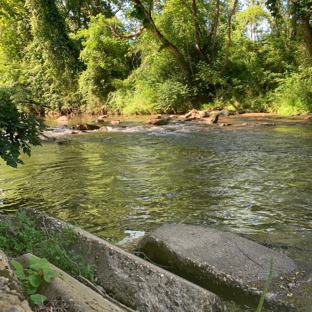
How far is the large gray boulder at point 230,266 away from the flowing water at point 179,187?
0.54m

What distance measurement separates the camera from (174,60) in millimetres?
25703

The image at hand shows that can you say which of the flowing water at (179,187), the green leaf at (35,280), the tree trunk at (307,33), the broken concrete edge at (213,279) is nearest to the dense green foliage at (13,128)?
the flowing water at (179,187)

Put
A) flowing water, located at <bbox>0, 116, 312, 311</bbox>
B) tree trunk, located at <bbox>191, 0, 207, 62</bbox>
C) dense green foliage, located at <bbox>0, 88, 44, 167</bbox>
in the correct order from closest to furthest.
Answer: dense green foliage, located at <bbox>0, 88, 44, 167</bbox> → flowing water, located at <bbox>0, 116, 312, 311</bbox> → tree trunk, located at <bbox>191, 0, 207, 62</bbox>

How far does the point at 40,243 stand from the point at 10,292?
51.2 inches

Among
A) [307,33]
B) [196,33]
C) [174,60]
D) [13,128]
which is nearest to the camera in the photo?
[13,128]

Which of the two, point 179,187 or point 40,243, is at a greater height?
point 40,243

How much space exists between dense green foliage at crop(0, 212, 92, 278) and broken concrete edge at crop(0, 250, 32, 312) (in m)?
0.78

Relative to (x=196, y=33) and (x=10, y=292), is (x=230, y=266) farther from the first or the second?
(x=196, y=33)

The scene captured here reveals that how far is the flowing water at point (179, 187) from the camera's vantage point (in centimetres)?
448

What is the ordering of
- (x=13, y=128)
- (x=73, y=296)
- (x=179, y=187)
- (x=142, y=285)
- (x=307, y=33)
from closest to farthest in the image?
(x=73, y=296) → (x=142, y=285) → (x=13, y=128) → (x=179, y=187) → (x=307, y=33)

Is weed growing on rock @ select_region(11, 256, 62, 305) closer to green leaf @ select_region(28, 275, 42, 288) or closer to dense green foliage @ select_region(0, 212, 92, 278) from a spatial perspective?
green leaf @ select_region(28, 275, 42, 288)

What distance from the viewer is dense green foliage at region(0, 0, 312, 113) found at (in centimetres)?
2228

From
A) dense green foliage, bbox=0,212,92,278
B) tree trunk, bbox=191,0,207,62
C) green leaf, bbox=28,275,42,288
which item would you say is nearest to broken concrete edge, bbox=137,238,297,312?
dense green foliage, bbox=0,212,92,278

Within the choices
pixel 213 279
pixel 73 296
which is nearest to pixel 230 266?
pixel 213 279
